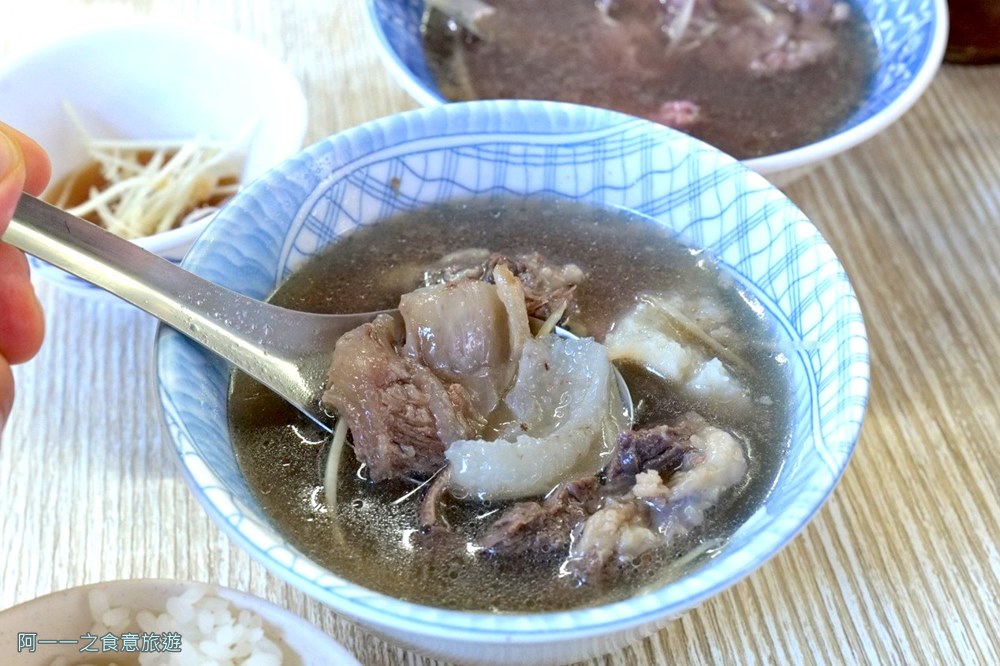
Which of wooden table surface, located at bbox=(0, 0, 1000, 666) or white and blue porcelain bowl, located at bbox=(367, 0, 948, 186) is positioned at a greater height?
white and blue porcelain bowl, located at bbox=(367, 0, 948, 186)

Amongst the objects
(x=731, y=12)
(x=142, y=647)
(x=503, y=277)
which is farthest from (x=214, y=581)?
(x=731, y=12)

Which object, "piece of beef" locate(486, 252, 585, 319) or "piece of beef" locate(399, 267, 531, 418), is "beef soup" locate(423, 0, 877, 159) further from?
"piece of beef" locate(399, 267, 531, 418)

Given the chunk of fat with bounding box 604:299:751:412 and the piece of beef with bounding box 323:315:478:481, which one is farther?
the chunk of fat with bounding box 604:299:751:412

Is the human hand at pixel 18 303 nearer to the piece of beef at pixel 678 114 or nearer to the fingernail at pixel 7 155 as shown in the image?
the fingernail at pixel 7 155

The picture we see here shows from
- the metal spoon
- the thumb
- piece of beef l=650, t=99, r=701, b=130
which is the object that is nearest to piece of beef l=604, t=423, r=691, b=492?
the metal spoon

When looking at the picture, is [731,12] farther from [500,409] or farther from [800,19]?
[500,409]
